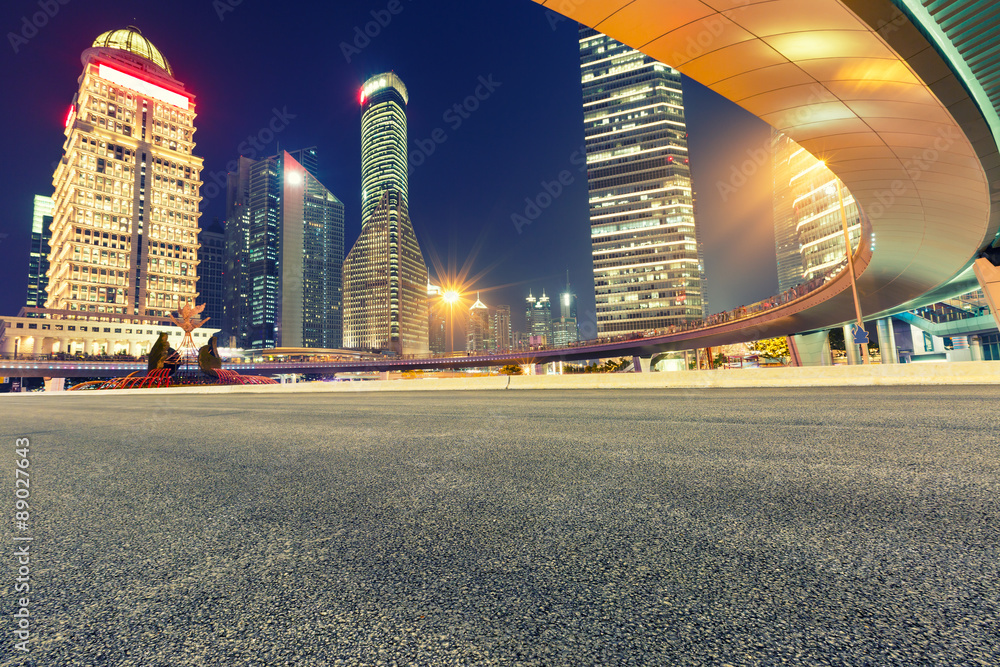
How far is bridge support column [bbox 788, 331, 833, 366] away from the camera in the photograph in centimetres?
6097

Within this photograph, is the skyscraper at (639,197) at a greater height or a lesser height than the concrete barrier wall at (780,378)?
greater

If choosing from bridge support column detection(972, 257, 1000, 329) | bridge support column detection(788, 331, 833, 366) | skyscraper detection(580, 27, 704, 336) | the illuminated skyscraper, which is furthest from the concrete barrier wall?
the illuminated skyscraper

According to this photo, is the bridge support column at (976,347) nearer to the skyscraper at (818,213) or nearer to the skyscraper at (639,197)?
the skyscraper at (818,213)

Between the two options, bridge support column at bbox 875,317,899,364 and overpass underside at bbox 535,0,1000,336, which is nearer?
overpass underside at bbox 535,0,1000,336

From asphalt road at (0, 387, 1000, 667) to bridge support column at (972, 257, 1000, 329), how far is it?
37.1m

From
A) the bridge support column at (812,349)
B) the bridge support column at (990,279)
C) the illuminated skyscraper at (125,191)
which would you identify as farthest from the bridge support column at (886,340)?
the illuminated skyscraper at (125,191)

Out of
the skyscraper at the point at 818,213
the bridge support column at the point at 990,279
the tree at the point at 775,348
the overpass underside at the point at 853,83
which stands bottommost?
the tree at the point at 775,348

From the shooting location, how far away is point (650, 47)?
10.1m

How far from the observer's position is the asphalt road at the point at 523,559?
4.04ft

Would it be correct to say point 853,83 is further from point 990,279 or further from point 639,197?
point 639,197

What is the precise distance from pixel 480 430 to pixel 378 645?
189 inches

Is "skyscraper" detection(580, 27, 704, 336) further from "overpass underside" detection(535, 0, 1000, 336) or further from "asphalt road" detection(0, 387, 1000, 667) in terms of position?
"asphalt road" detection(0, 387, 1000, 667)

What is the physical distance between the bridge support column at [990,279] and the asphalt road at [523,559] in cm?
3708

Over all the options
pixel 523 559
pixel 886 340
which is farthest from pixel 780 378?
pixel 886 340
